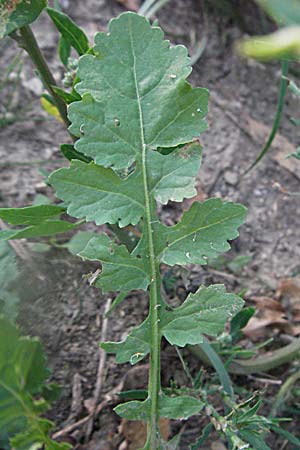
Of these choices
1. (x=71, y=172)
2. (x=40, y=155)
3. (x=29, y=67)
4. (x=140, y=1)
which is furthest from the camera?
(x=140, y=1)

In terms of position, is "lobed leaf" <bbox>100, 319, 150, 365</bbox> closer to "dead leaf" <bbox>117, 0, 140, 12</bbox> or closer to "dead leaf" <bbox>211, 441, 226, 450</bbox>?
"dead leaf" <bbox>211, 441, 226, 450</bbox>

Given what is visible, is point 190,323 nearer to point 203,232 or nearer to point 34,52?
point 203,232

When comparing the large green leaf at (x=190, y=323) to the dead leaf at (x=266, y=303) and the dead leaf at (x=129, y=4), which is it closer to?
the dead leaf at (x=266, y=303)

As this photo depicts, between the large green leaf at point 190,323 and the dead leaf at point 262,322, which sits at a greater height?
the large green leaf at point 190,323

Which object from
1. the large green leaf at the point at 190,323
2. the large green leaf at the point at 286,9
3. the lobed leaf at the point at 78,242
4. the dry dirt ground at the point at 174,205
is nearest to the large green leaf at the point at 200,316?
the large green leaf at the point at 190,323

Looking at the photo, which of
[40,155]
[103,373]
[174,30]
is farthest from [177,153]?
[174,30]

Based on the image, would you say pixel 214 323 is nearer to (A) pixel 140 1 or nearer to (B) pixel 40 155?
(B) pixel 40 155
